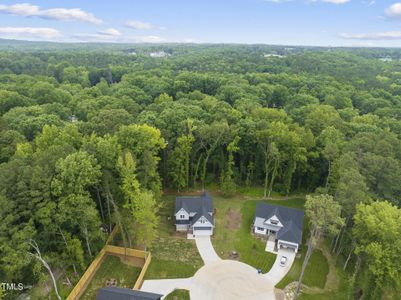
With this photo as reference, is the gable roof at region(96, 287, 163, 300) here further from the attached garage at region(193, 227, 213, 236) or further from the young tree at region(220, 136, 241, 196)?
the young tree at region(220, 136, 241, 196)

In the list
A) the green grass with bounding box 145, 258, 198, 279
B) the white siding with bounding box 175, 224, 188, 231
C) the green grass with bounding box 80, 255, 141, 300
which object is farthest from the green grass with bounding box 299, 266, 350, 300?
the green grass with bounding box 80, 255, 141, 300

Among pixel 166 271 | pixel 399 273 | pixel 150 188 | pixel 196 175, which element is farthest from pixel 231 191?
pixel 399 273

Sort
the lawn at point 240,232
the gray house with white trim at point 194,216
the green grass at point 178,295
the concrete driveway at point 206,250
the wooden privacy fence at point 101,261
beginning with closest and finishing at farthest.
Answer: the wooden privacy fence at point 101,261
the green grass at point 178,295
the concrete driveway at point 206,250
the lawn at point 240,232
the gray house with white trim at point 194,216

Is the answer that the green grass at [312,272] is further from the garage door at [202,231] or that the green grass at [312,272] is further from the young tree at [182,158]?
the young tree at [182,158]

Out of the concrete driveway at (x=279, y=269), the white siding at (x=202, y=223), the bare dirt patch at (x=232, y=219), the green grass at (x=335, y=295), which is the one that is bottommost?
the green grass at (x=335, y=295)

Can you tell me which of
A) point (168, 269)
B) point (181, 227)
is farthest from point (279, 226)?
point (168, 269)

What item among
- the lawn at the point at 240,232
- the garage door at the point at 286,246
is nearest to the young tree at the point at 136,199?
the lawn at the point at 240,232

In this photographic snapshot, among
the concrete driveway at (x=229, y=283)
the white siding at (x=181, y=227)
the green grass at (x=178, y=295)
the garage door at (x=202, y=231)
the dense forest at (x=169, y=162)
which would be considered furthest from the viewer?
the white siding at (x=181, y=227)
